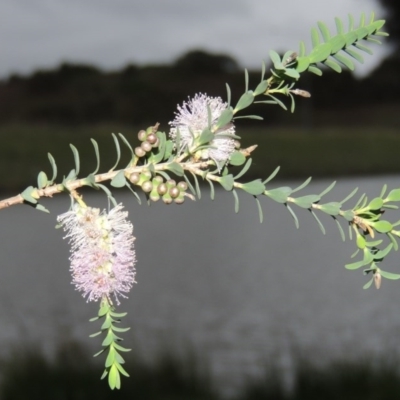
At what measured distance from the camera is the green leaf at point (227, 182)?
43cm

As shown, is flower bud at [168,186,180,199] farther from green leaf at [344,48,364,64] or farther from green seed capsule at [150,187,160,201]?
green leaf at [344,48,364,64]

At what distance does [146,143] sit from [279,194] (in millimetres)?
88

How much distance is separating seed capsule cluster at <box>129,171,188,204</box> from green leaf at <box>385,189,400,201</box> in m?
0.13

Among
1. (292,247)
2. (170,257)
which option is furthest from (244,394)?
(292,247)

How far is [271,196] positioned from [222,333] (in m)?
13.0

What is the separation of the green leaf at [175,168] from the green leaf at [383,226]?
0.13 m

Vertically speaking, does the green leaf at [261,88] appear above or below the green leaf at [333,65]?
below

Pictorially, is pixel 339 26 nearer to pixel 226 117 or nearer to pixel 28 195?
pixel 226 117

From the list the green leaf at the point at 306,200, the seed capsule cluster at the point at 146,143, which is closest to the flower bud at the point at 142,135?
the seed capsule cluster at the point at 146,143

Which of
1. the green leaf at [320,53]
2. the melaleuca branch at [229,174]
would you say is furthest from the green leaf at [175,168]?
the green leaf at [320,53]

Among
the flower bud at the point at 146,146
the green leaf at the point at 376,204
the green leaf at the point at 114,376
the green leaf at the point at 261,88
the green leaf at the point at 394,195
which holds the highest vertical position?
the green leaf at the point at 261,88

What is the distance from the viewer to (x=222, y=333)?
43.5 feet

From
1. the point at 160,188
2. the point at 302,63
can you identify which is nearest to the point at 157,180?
the point at 160,188

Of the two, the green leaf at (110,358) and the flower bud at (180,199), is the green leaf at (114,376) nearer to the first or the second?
the green leaf at (110,358)
